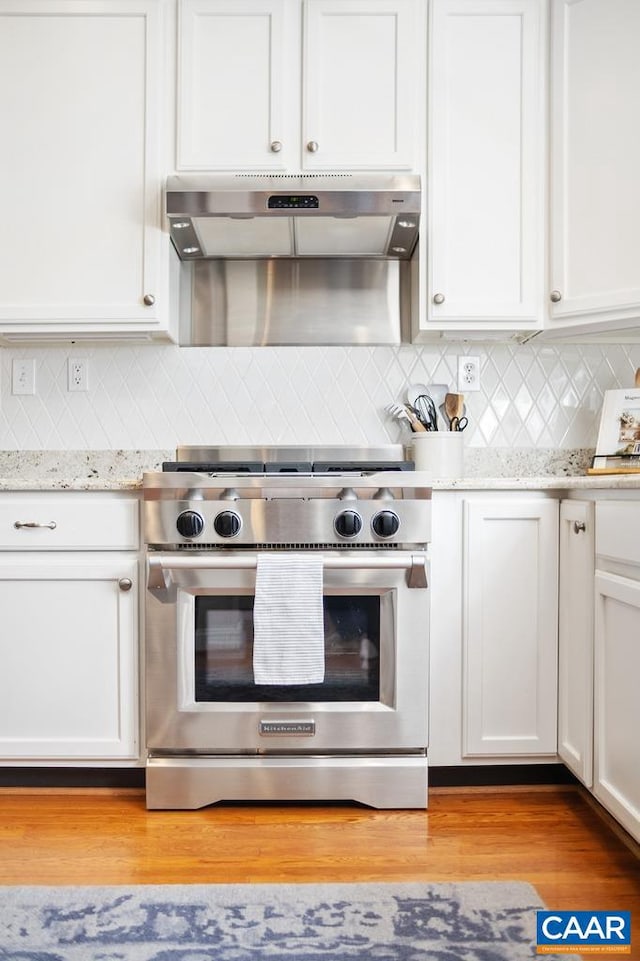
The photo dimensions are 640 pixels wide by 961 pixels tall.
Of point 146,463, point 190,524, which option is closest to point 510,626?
point 190,524

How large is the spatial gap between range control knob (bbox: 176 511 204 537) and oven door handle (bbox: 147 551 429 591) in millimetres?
70

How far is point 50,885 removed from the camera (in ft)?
4.90

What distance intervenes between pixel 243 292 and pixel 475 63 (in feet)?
3.36

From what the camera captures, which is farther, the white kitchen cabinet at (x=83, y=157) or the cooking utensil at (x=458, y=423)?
the cooking utensil at (x=458, y=423)

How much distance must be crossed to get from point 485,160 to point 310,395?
3.04 ft

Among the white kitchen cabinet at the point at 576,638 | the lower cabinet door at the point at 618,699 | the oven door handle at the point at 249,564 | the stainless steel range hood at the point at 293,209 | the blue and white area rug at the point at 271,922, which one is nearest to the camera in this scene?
the blue and white area rug at the point at 271,922

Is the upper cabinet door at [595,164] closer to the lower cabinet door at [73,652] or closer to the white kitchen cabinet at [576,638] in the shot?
the white kitchen cabinet at [576,638]

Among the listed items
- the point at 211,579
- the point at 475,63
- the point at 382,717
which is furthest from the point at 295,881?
the point at 475,63

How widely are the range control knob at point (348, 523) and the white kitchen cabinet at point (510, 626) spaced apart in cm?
32

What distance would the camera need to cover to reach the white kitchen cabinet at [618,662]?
1.46 metres

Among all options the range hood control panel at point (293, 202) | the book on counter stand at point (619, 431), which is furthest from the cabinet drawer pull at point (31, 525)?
the book on counter stand at point (619, 431)

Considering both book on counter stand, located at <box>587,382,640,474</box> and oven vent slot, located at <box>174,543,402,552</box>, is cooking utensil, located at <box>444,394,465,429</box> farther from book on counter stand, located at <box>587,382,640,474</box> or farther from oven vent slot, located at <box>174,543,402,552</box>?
oven vent slot, located at <box>174,543,402,552</box>

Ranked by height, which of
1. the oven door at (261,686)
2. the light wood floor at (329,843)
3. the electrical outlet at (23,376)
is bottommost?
the light wood floor at (329,843)

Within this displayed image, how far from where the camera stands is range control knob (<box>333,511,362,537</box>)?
181 cm
